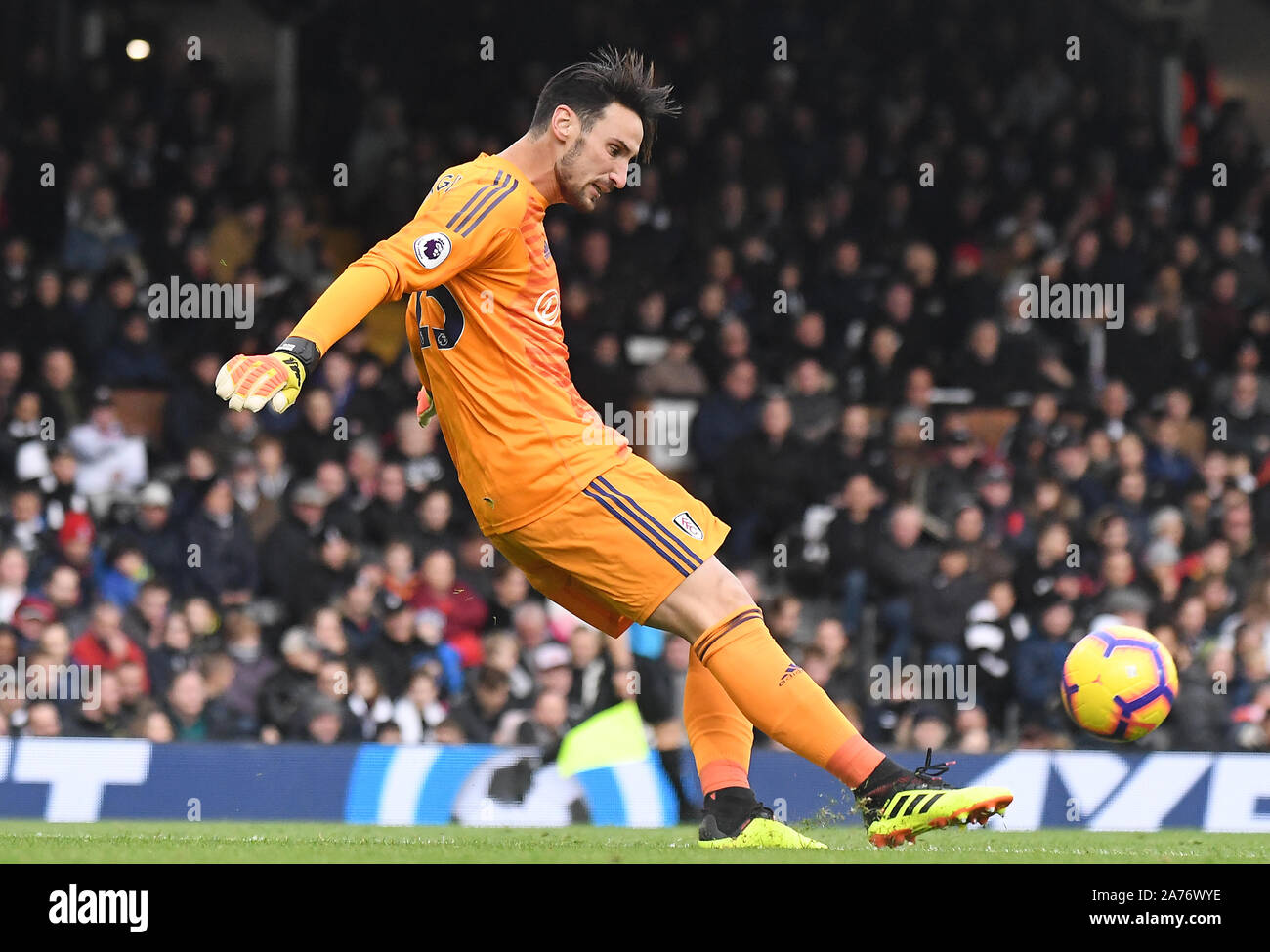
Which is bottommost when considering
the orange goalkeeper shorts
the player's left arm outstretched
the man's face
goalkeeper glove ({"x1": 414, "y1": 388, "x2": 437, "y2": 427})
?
the orange goalkeeper shorts

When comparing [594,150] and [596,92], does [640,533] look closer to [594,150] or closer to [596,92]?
[594,150]

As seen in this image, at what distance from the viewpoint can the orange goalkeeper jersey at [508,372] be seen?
503 centimetres

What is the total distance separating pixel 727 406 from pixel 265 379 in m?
7.77

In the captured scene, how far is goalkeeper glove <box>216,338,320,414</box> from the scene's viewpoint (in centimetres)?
415

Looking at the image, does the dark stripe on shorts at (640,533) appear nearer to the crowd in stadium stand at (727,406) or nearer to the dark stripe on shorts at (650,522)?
the dark stripe on shorts at (650,522)

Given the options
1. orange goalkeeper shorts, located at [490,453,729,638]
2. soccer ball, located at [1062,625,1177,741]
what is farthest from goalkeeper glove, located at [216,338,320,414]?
soccer ball, located at [1062,625,1177,741]

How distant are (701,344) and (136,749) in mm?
5331

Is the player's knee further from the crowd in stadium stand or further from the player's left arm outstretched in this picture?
the crowd in stadium stand

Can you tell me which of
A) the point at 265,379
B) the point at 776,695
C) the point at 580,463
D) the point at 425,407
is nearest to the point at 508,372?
the point at 580,463

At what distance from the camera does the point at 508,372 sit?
5105 millimetres

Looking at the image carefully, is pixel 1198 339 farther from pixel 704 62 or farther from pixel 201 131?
pixel 201 131

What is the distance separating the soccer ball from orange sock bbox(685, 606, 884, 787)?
62.3 inches

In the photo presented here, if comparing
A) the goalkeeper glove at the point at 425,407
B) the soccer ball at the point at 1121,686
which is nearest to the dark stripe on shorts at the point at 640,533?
the goalkeeper glove at the point at 425,407

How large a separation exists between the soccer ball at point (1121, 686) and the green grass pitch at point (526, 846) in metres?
0.42
